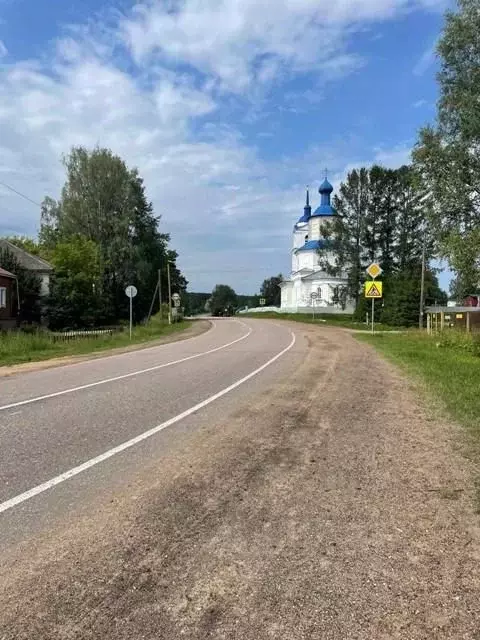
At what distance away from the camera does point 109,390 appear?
36.1ft

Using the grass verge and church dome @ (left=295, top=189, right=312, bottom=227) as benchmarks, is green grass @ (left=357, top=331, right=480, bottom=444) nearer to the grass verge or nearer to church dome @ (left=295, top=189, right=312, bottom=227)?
the grass verge

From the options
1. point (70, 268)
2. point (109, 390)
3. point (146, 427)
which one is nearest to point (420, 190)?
point (109, 390)

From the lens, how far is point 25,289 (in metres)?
45.4

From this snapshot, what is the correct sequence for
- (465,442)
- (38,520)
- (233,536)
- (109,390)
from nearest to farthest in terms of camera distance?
(233,536) → (38,520) → (465,442) → (109,390)

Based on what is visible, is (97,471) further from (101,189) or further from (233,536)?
(101,189)

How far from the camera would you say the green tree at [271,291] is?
5605 inches

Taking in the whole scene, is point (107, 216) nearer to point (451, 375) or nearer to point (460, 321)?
point (460, 321)

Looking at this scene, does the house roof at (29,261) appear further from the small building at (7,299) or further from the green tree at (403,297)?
the green tree at (403,297)

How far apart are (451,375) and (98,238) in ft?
160

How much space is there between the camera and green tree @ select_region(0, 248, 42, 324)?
44.8 meters

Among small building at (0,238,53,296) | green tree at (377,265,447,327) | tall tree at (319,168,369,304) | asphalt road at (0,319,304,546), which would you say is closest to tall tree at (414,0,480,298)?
asphalt road at (0,319,304,546)

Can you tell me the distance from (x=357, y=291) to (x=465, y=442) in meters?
58.0

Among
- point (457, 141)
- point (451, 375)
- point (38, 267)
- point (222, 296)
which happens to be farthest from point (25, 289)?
point (222, 296)

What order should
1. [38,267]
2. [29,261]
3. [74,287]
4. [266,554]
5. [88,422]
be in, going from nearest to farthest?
[266,554], [88,422], [38,267], [74,287], [29,261]
